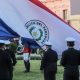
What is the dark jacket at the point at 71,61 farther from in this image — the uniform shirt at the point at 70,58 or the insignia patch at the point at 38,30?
the insignia patch at the point at 38,30

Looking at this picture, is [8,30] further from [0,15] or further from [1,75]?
[1,75]

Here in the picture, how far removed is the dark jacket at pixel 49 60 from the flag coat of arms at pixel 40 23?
3.15 meters

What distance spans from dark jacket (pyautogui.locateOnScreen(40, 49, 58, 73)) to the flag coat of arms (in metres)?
3.15

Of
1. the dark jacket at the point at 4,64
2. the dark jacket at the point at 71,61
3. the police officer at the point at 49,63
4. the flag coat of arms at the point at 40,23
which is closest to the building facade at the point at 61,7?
the police officer at the point at 49,63

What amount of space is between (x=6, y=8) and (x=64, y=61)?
2.16 m

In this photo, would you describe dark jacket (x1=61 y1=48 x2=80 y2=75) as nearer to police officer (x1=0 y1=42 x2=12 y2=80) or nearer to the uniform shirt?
the uniform shirt

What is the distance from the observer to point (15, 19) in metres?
12.2

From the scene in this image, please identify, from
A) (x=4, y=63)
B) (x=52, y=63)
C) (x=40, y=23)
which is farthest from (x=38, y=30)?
(x=52, y=63)

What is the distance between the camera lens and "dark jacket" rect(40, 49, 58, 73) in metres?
16.1

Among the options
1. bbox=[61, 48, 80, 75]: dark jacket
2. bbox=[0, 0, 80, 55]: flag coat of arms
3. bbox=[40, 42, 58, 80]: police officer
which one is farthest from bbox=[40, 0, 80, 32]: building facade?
bbox=[0, 0, 80, 55]: flag coat of arms

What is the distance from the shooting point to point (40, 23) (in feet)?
40.6

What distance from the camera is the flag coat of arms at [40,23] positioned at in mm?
12266

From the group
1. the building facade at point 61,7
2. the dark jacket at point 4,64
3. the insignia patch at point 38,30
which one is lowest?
the dark jacket at point 4,64

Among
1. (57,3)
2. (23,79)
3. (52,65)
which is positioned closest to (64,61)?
(52,65)
